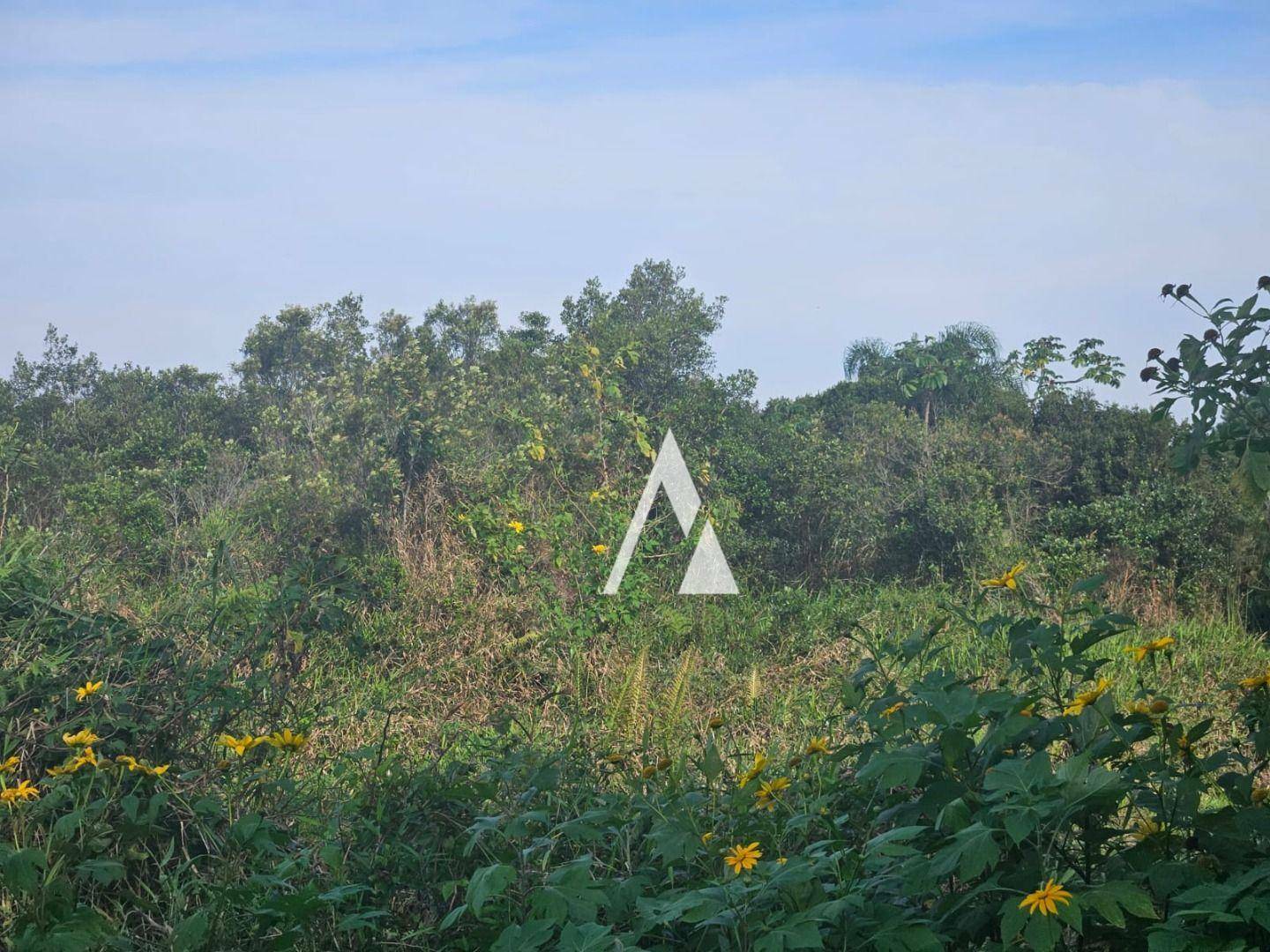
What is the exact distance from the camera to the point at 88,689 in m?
3.17

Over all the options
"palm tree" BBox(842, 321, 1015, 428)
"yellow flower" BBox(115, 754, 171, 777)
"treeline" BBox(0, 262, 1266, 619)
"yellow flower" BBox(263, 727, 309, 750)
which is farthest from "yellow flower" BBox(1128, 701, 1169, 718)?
"palm tree" BBox(842, 321, 1015, 428)

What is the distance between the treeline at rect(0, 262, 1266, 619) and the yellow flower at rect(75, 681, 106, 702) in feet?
9.94

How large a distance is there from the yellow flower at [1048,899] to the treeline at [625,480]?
5.19 meters

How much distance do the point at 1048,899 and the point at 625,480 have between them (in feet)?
21.7

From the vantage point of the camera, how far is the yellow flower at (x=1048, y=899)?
64.9 inches

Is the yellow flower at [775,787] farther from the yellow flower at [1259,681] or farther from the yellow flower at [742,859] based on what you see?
the yellow flower at [1259,681]

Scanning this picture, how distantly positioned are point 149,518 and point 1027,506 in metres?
7.22

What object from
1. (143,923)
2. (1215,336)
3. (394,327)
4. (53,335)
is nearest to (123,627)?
(143,923)

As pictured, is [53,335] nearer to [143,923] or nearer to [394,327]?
[394,327]

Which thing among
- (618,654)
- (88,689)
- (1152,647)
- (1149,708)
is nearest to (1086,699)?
(1149,708)

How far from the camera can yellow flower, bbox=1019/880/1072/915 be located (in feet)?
5.41

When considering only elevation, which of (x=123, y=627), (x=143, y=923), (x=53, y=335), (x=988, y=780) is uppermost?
(x=53, y=335)

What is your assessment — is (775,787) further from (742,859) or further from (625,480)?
(625,480)

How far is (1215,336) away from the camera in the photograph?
273 centimetres
